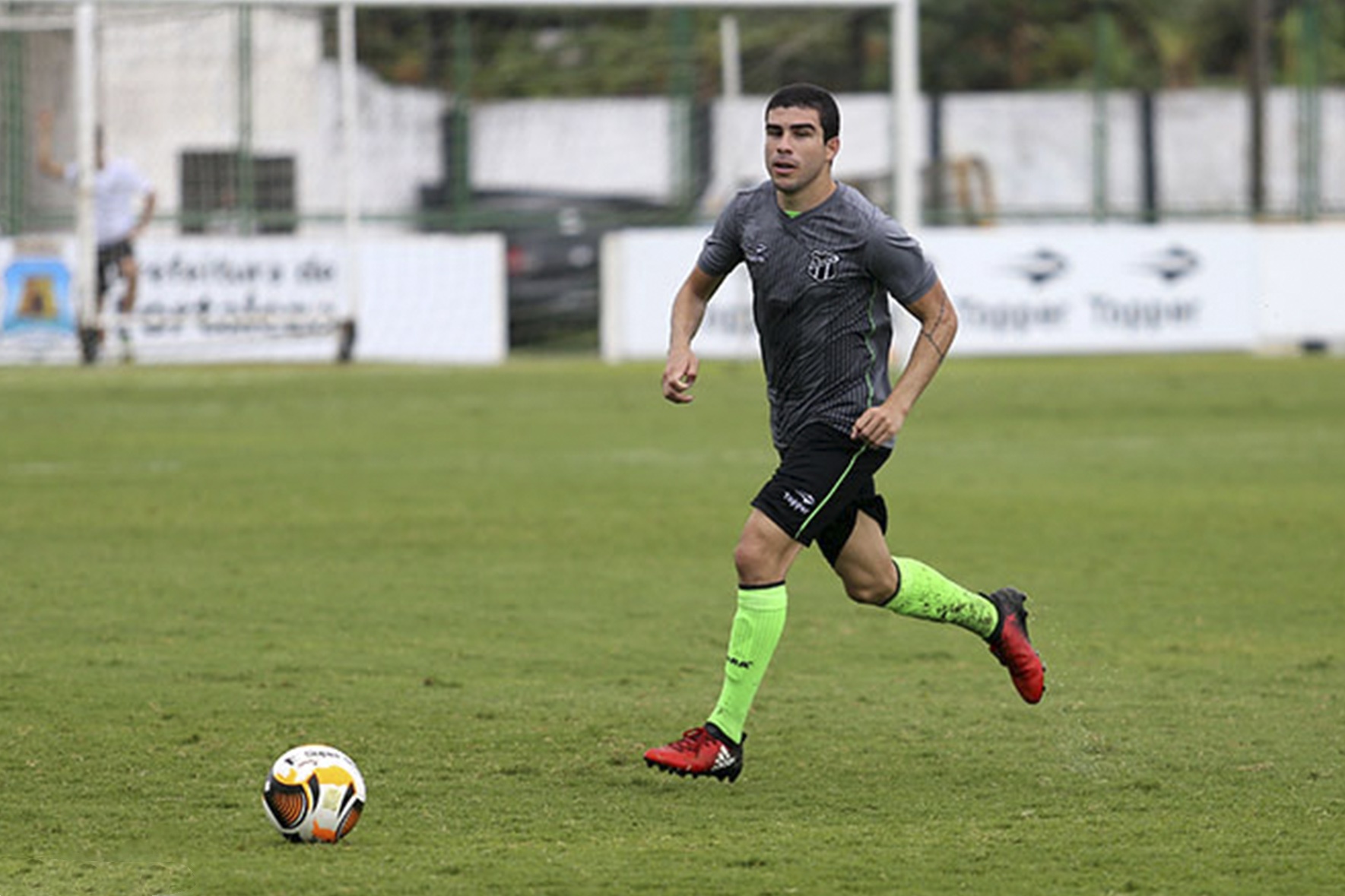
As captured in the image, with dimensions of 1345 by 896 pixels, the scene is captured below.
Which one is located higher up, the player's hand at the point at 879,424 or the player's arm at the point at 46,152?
the player's arm at the point at 46,152

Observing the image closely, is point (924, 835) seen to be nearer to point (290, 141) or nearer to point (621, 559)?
point (621, 559)

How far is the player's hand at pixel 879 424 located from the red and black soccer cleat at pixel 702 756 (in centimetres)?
93

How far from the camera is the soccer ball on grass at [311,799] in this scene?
5.47 metres

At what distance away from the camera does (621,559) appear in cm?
1127

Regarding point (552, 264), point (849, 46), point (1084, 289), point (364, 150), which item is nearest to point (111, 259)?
point (552, 264)

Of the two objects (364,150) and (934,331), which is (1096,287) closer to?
(364,150)

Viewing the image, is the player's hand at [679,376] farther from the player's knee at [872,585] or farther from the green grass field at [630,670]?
the green grass field at [630,670]

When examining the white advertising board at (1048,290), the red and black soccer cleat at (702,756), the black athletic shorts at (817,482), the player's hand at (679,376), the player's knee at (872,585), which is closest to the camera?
the red and black soccer cleat at (702,756)

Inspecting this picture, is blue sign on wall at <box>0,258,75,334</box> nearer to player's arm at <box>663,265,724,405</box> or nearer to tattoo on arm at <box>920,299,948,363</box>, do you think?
player's arm at <box>663,265,724,405</box>

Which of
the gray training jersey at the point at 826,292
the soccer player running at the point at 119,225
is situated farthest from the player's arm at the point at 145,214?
the gray training jersey at the point at 826,292

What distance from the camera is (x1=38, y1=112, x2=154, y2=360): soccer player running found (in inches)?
945

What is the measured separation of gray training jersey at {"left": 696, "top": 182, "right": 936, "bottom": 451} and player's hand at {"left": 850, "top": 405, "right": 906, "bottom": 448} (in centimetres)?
11

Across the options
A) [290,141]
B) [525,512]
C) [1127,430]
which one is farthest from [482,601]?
[290,141]

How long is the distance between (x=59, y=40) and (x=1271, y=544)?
875 inches
